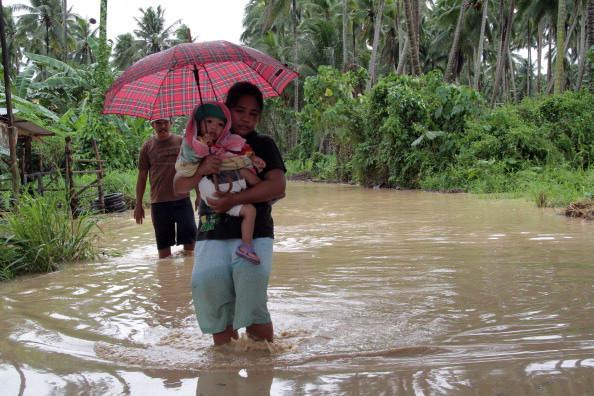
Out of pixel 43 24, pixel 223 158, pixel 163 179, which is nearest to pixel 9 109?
pixel 163 179

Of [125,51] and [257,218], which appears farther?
[125,51]

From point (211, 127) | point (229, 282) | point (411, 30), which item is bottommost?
point (229, 282)

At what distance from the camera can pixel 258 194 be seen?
303 centimetres

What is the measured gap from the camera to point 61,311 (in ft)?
14.2

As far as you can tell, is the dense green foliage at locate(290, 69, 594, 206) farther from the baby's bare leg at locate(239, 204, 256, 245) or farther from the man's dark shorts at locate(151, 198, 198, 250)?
the baby's bare leg at locate(239, 204, 256, 245)

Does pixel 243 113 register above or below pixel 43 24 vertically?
below

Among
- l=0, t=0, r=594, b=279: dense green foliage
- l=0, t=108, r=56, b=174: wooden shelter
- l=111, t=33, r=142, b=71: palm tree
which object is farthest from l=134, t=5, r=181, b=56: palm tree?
l=0, t=108, r=56, b=174: wooden shelter

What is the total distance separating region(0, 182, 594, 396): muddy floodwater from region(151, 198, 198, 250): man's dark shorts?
27 cm

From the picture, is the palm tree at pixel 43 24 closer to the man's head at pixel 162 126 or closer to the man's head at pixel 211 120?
the man's head at pixel 162 126

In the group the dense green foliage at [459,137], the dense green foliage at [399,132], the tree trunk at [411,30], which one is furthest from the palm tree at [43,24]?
the tree trunk at [411,30]

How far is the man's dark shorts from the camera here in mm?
6086

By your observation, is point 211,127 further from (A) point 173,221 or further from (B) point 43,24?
(B) point 43,24

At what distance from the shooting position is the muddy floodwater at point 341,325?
2762 mm

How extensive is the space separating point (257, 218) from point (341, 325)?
1.12 metres
